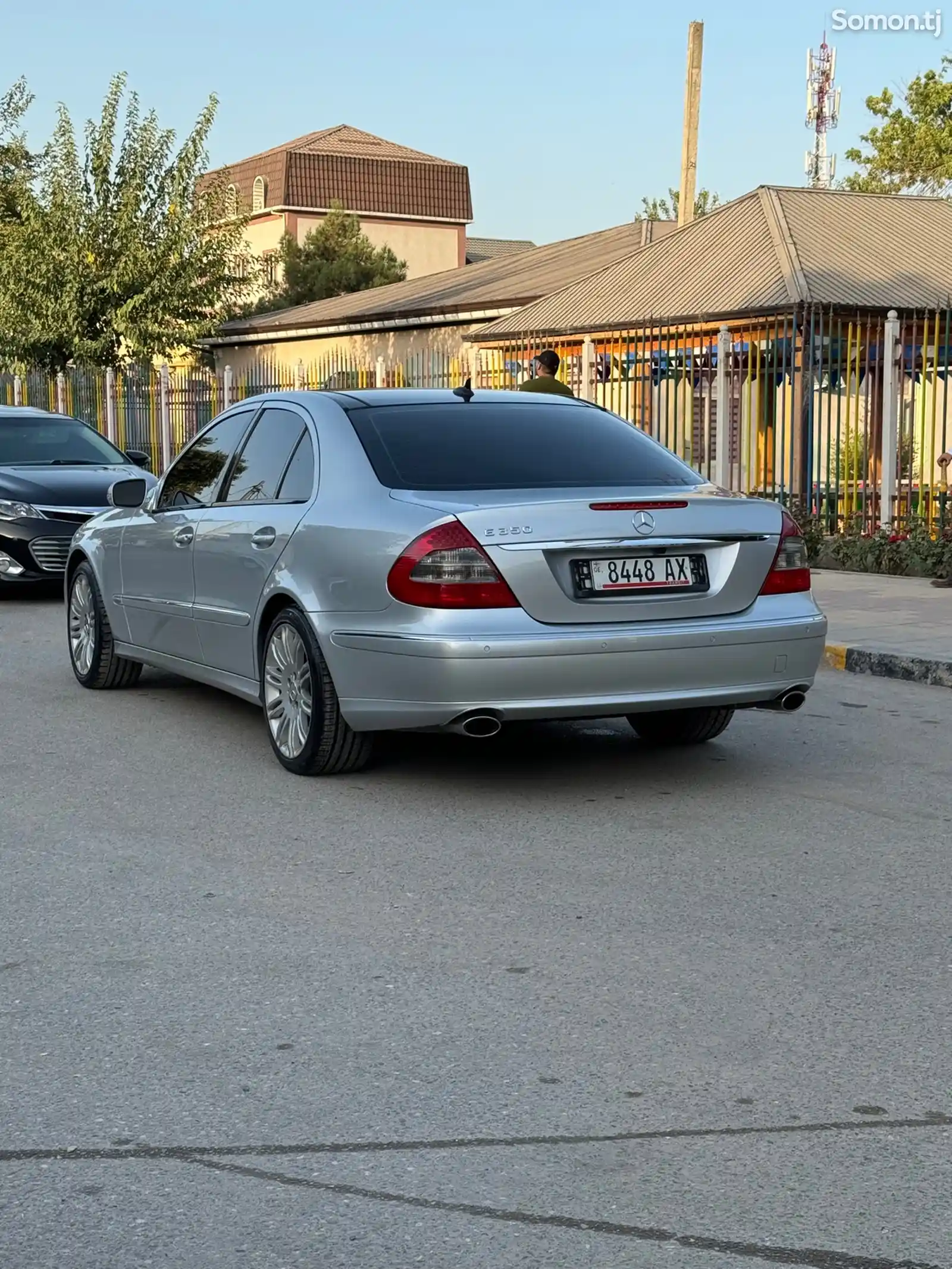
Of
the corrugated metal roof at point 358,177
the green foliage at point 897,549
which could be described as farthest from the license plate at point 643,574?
the corrugated metal roof at point 358,177

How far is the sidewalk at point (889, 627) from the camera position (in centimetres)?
1016

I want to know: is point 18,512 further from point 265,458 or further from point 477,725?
point 477,725

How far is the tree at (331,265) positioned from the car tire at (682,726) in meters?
39.7

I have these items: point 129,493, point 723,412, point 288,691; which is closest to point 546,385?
point 723,412

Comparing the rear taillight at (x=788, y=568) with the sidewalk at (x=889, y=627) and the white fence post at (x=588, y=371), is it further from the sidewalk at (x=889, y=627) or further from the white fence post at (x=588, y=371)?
the white fence post at (x=588, y=371)

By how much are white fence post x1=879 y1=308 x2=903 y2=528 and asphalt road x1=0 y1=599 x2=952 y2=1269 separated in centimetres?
970

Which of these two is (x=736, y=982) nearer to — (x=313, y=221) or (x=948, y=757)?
(x=948, y=757)

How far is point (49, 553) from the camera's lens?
1438cm

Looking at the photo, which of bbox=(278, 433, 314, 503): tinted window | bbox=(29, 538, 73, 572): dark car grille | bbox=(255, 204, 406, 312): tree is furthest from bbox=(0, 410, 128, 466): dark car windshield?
bbox=(255, 204, 406, 312): tree

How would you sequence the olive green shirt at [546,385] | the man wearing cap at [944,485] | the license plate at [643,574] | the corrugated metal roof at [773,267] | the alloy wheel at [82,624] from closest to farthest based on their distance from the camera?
the license plate at [643,574], the alloy wheel at [82,624], the olive green shirt at [546,385], the man wearing cap at [944,485], the corrugated metal roof at [773,267]

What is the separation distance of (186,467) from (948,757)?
388cm

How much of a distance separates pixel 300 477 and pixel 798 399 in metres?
11.0

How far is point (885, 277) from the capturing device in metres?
22.0

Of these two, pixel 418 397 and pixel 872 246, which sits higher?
pixel 872 246
